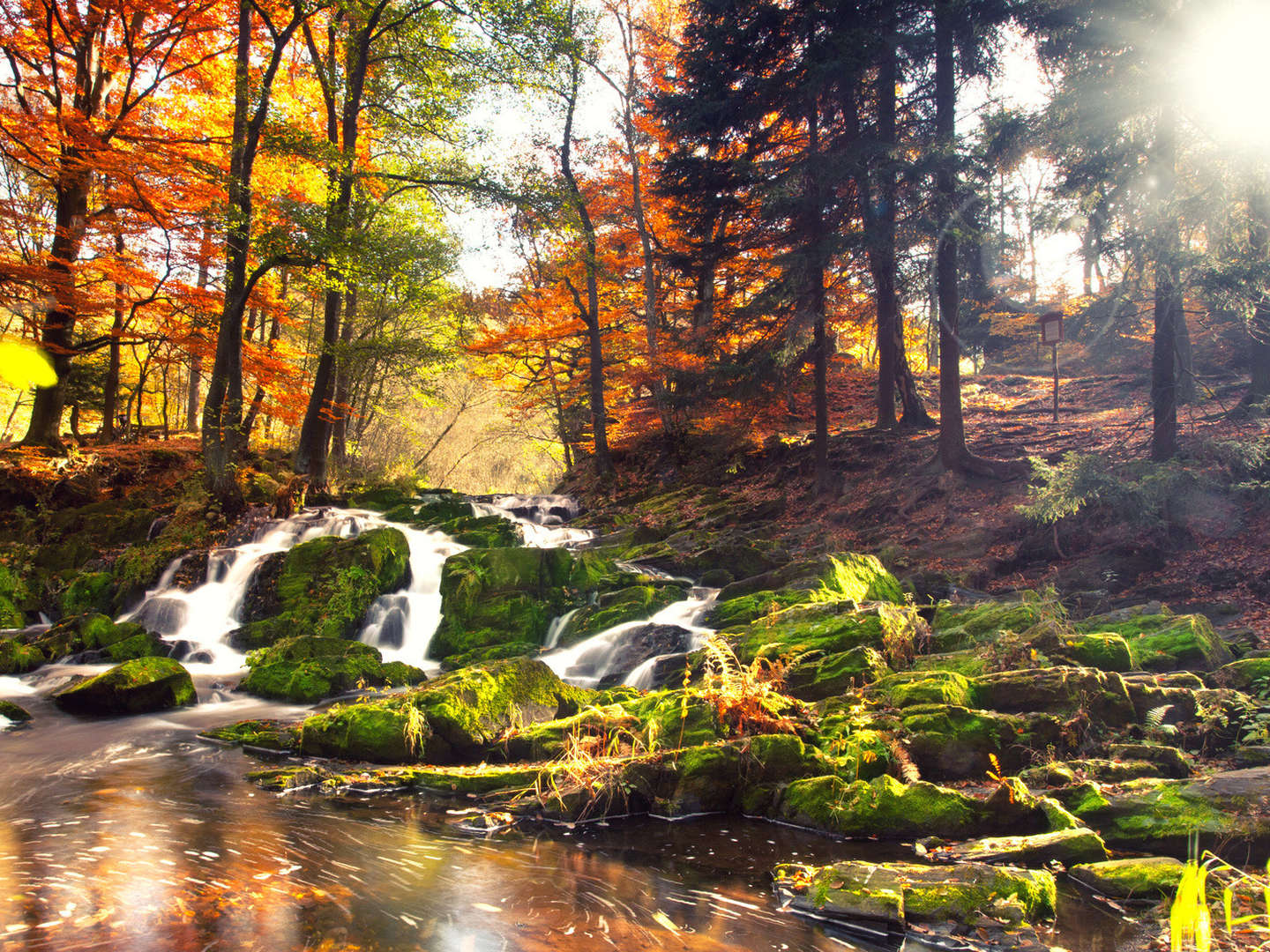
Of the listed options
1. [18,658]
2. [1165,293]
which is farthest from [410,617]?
[1165,293]

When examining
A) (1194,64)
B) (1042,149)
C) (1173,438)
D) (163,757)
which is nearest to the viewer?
(163,757)

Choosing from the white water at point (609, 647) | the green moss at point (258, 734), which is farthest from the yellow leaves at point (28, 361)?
the white water at point (609, 647)

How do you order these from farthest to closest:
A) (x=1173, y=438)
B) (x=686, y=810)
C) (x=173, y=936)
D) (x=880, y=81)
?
1. (x=880, y=81)
2. (x=1173, y=438)
3. (x=686, y=810)
4. (x=173, y=936)

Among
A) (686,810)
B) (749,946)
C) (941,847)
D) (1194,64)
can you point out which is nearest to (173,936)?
(749,946)

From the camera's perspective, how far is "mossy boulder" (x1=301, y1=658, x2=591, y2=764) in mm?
6742

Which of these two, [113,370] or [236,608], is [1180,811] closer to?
[236,608]

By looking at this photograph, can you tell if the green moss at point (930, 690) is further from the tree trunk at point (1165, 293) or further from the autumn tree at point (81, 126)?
the autumn tree at point (81, 126)

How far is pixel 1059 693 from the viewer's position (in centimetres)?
620

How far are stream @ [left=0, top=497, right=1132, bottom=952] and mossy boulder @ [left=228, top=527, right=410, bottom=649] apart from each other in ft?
16.4

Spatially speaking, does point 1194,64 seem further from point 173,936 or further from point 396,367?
point 396,367

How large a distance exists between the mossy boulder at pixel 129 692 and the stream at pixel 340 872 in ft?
3.82

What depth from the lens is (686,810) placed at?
562 cm

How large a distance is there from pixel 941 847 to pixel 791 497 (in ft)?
40.2

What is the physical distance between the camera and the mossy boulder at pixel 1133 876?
396 cm
